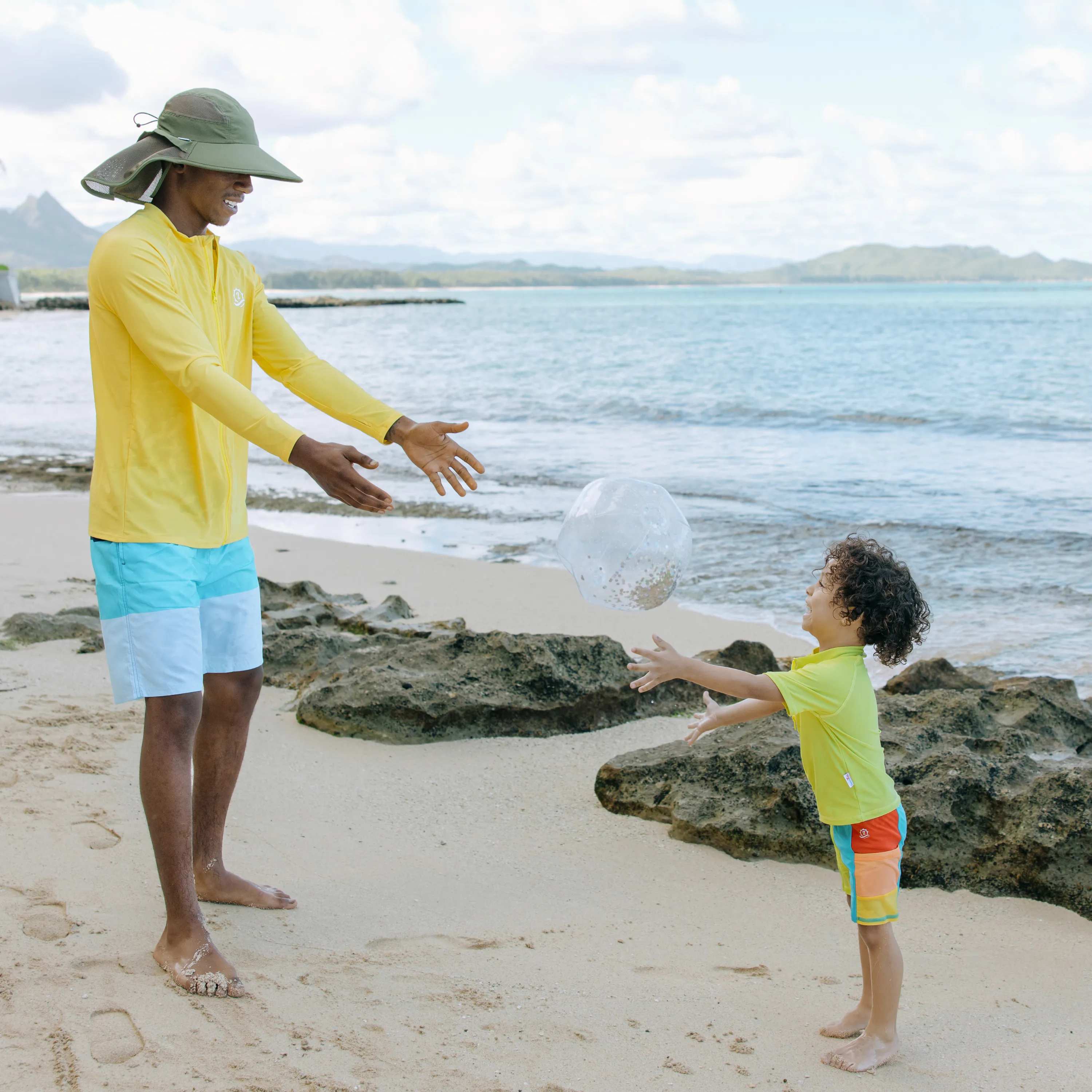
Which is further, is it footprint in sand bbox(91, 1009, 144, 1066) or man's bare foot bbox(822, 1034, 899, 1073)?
man's bare foot bbox(822, 1034, 899, 1073)

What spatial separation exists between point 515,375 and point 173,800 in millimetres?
29429

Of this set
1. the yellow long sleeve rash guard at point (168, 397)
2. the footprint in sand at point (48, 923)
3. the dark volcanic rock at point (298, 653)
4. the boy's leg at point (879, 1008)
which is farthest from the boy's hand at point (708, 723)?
the dark volcanic rock at point (298, 653)

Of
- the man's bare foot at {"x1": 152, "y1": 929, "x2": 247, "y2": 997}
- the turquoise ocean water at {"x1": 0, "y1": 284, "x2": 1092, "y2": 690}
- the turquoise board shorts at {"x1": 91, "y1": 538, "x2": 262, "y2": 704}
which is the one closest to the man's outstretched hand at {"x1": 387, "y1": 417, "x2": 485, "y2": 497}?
the turquoise board shorts at {"x1": 91, "y1": 538, "x2": 262, "y2": 704}

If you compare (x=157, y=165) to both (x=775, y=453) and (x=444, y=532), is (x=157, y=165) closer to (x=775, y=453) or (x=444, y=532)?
(x=444, y=532)

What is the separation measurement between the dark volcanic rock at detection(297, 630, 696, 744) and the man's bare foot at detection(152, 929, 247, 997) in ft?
6.00

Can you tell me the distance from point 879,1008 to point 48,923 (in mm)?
2016

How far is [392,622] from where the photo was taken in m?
6.29

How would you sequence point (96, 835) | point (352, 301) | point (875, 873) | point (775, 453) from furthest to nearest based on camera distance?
point (352, 301) → point (775, 453) → point (96, 835) → point (875, 873)

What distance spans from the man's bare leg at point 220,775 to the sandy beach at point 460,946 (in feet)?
0.20

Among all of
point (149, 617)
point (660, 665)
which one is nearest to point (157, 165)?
point (149, 617)

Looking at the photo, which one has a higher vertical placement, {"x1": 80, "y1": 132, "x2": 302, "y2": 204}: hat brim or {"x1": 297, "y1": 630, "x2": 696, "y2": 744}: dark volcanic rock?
{"x1": 80, "y1": 132, "x2": 302, "y2": 204}: hat brim

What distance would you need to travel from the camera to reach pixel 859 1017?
256cm

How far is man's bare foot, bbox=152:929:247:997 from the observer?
2.53 meters

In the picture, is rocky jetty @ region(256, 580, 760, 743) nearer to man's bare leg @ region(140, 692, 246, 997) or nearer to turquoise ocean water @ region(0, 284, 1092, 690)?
man's bare leg @ region(140, 692, 246, 997)
